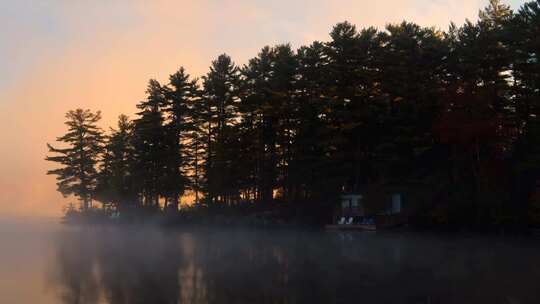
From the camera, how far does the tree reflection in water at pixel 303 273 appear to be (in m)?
17.2

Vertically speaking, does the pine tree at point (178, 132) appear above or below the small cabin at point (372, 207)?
above

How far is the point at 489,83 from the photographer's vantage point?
4653cm

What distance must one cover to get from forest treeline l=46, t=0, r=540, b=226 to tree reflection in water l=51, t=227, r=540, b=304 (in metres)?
12.0

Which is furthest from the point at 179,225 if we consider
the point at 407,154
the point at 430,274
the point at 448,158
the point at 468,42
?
the point at 430,274

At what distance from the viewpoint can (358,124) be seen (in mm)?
52938

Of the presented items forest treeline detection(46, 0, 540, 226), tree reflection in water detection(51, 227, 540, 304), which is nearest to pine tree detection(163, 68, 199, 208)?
forest treeline detection(46, 0, 540, 226)

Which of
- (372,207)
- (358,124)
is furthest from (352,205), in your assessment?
(358,124)

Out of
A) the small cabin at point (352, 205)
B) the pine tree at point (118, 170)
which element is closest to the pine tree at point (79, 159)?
the pine tree at point (118, 170)

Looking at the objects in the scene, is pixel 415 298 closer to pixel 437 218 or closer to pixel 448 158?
pixel 437 218

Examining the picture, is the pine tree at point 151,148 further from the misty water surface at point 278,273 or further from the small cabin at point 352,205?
the misty water surface at point 278,273

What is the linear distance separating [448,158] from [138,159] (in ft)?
134

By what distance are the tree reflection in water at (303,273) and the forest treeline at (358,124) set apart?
12.0 m

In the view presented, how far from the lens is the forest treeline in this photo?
4431 cm

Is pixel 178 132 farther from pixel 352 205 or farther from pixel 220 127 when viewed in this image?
pixel 352 205
